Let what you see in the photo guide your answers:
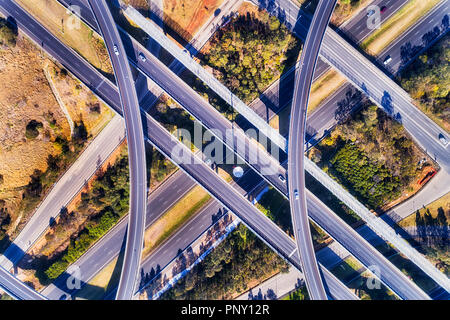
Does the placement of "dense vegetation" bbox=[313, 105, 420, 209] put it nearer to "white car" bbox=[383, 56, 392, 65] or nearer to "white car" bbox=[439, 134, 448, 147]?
"white car" bbox=[439, 134, 448, 147]

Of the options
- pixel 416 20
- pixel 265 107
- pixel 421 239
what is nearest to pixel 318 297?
pixel 421 239

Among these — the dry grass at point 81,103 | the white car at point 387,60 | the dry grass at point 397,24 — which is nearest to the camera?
the dry grass at point 397,24

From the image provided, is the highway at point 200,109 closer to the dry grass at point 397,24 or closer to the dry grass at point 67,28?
the dry grass at point 67,28

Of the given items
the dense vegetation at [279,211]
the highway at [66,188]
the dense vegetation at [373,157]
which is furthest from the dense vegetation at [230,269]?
the highway at [66,188]

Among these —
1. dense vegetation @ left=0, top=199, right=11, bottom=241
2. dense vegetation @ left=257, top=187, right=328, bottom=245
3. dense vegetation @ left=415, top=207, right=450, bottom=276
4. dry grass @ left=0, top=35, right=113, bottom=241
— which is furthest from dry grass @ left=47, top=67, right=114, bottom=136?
dense vegetation @ left=415, top=207, right=450, bottom=276

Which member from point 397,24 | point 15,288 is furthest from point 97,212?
point 397,24

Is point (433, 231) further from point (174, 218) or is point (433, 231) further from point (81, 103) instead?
point (81, 103)
